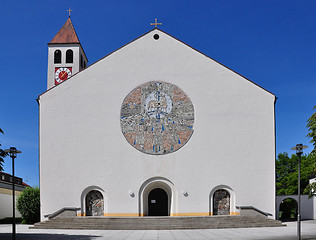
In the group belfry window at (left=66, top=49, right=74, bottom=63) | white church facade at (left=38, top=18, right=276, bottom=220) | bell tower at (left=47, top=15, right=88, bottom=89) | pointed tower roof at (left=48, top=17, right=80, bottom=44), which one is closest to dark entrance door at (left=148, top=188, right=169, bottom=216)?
white church facade at (left=38, top=18, right=276, bottom=220)

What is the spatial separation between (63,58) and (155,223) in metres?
18.3

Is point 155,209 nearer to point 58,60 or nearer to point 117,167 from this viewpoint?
point 117,167

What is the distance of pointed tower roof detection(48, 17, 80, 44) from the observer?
31.9 m

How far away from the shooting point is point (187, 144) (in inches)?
901

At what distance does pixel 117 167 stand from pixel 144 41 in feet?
28.5

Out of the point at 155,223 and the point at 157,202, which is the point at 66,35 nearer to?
the point at 157,202

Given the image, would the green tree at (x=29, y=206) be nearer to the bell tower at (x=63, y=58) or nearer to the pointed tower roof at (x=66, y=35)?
the bell tower at (x=63, y=58)

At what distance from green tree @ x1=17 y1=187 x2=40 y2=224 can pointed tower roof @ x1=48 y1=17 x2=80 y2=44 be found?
1381 cm

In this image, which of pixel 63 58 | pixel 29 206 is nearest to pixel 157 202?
pixel 29 206

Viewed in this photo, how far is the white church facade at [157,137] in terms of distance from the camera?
22.6 meters

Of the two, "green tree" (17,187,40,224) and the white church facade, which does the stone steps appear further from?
"green tree" (17,187,40,224)

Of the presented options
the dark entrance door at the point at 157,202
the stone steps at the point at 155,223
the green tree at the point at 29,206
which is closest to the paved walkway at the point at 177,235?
the stone steps at the point at 155,223

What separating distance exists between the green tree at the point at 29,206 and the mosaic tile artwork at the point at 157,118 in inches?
333

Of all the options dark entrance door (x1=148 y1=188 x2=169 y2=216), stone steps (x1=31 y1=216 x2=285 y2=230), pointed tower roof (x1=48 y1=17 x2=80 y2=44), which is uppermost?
pointed tower roof (x1=48 y1=17 x2=80 y2=44)
